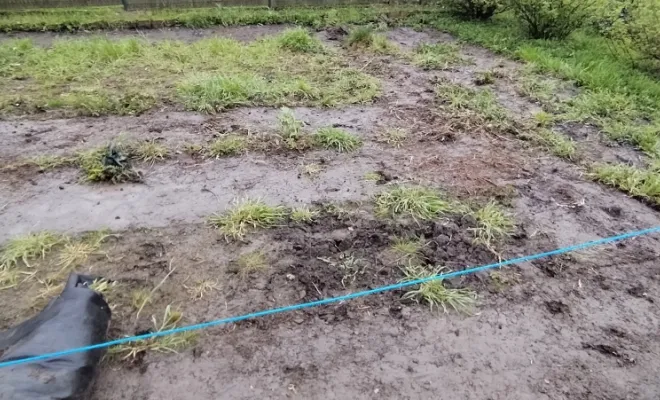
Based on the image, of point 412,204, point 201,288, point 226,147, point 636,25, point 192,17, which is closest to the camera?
point 201,288

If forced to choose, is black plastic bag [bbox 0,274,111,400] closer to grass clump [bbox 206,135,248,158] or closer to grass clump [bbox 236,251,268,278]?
grass clump [bbox 236,251,268,278]

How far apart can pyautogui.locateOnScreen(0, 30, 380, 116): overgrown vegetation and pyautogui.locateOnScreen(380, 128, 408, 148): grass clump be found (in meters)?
0.71

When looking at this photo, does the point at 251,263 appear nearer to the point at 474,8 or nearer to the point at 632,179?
the point at 632,179

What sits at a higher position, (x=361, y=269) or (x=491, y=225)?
(x=491, y=225)

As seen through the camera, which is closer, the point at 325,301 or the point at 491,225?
the point at 325,301

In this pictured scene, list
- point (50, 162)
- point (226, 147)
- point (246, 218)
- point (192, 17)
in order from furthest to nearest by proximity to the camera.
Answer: point (192, 17) < point (226, 147) < point (50, 162) < point (246, 218)

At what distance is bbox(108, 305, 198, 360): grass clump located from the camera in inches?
89.0

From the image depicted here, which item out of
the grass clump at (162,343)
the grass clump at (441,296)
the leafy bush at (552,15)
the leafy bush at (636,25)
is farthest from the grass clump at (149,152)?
the leafy bush at (636,25)

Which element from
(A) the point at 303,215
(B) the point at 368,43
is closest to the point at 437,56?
(B) the point at 368,43

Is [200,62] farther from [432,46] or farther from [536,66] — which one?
[536,66]

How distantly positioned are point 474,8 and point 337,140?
4.78 m

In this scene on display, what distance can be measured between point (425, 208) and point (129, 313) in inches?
77.1

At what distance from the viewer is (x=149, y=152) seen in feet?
12.4

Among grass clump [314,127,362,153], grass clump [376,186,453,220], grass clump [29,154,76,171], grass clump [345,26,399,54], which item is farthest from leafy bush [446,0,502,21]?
grass clump [29,154,76,171]
